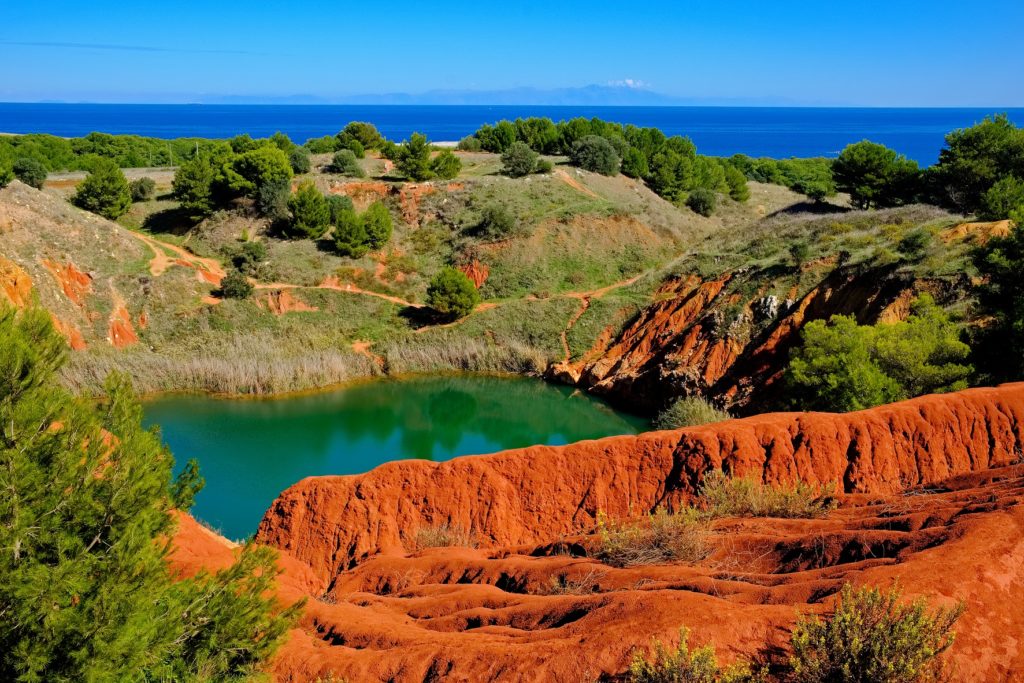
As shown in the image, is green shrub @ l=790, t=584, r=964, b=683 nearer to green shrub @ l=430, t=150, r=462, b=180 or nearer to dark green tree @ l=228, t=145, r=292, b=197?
dark green tree @ l=228, t=145, r=292, b=197

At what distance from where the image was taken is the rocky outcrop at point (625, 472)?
16.1m

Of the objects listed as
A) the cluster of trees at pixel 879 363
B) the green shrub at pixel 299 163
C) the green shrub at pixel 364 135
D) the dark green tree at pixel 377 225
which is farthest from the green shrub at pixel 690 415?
the green shrub at pixel 364 135

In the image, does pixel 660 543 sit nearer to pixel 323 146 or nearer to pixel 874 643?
pixel 874 643

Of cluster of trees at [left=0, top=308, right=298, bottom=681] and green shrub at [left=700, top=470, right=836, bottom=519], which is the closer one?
cluster of trees at [left=0, top=308, right=298, bottom=681]

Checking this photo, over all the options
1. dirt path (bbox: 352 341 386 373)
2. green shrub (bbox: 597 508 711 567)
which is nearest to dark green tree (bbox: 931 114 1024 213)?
dirt path (bbox: 352 341 386 373)

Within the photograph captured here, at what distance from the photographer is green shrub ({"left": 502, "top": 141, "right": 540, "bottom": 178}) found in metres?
57.7

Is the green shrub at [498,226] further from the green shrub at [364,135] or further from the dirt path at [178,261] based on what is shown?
the green shrub at [364,135]

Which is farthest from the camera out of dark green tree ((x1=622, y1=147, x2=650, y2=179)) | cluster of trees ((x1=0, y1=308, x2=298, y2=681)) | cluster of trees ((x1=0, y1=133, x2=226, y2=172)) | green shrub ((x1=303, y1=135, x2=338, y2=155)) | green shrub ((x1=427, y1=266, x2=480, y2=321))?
green shrub ((x1=303, y1=135, x2=338, y2=155))

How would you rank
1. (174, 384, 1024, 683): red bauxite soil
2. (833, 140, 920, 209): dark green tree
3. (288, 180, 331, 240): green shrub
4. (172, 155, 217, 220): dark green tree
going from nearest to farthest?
1. (174, 384, 1024, 683): red bauxite soil
2. (288, 180, 331, 240): green shrub
3. (833, 140, 920, 209): dark green tree
4. (172, 155, 217, 220): dark green tree

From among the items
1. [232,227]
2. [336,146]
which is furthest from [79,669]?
[336,146]

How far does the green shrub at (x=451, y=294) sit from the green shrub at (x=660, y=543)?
29.3 metres

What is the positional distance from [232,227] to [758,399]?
119 ft

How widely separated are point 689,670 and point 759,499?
23.9 ft

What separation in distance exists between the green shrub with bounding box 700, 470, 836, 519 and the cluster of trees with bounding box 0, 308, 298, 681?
841 cm
